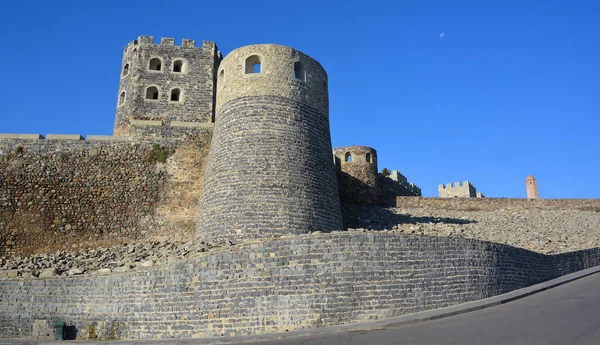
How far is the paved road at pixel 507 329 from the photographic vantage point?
309 inches

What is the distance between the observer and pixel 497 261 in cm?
1270

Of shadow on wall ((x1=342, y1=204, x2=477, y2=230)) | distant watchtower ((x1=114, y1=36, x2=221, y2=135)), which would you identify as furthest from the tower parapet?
distant watchtower ((x1=114, y1=36, x2=221, y2=135))

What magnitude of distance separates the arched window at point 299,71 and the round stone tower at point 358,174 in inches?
338

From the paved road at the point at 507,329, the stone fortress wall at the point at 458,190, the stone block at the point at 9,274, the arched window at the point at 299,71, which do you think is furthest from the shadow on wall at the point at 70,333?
the stone fortress wall at the point at 458,190

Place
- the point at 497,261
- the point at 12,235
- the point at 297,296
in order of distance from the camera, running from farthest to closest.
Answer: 1. the point at 12,235
2. the point at 497,261
3. the point at 297,296

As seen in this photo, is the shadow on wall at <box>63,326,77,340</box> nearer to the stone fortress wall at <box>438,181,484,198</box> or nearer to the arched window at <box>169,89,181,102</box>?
the arched window at <box>169,89,181,102</box>

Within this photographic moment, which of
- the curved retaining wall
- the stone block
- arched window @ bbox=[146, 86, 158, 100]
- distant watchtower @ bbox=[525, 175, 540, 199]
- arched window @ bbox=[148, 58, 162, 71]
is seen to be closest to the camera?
the curved retaining wall

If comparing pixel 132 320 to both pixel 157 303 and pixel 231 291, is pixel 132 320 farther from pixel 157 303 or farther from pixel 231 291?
pixel 231 291

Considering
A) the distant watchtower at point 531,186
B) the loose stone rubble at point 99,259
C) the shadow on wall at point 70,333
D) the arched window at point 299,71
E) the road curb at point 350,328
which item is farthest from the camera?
the distant watchtower at point 531,186

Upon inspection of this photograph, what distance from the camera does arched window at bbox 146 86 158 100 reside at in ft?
80.5

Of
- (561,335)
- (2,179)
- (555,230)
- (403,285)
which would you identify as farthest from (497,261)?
(2,179)

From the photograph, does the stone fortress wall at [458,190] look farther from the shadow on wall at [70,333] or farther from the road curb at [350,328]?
the shadow on wall at [70,333]

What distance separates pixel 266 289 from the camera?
408 inches

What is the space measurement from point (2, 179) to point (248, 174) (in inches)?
382
